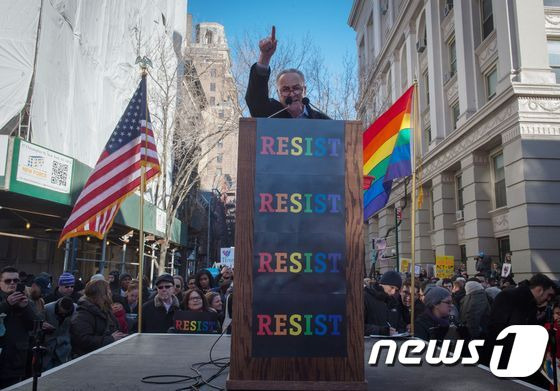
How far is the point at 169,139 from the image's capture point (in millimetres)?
23781

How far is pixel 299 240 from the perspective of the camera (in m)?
2.72

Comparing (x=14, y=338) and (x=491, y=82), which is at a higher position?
(x=491, y=82)

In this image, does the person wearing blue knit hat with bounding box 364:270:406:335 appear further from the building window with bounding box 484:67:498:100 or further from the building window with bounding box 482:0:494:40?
the building window with bounding box 482:0:494:40

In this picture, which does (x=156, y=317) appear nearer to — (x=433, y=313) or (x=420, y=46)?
(x=433, y=313)

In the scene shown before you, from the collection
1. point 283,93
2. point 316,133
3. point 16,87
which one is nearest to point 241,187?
point 316,133

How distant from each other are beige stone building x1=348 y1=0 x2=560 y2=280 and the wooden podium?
14817mm

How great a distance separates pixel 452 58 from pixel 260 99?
23.6m

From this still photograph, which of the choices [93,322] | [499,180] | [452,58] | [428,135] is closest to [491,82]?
[499,180]

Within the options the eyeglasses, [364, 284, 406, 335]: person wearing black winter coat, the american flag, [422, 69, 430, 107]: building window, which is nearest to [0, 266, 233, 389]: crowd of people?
the american flag

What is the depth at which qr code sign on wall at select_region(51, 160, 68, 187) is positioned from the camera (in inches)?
462

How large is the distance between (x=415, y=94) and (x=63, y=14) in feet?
39.5

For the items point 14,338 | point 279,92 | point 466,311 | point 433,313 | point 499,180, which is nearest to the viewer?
point 279,92

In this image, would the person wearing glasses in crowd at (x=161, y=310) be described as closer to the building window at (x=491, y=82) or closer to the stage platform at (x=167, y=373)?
the stage platform at (x=167, y=373)

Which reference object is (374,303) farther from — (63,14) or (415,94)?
(63,14)
